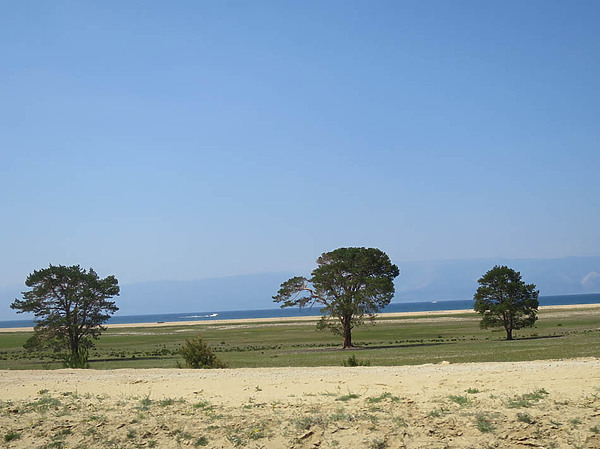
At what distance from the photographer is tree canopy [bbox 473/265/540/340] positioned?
5309 centimetres

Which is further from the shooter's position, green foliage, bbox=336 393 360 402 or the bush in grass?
the bush in grass

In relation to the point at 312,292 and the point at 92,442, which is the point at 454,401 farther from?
the point at 312,292

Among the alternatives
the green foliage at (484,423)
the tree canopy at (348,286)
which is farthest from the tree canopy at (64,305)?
the green foliage at (484,423)

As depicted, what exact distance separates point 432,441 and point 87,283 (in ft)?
152

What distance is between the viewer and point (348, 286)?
52.3 metres

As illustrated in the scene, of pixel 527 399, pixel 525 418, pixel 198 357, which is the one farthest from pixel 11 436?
pixel 198 357

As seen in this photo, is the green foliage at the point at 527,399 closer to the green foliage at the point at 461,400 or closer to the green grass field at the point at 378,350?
the green foliage at the point at 461,400

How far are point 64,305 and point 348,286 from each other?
1039 inches

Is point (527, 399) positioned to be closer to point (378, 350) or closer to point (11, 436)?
point (11, 436)

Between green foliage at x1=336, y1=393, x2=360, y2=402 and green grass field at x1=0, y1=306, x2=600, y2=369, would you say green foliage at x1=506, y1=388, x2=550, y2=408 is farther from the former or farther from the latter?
green grass field at x1=0, y1=306, x2=600, y2=369

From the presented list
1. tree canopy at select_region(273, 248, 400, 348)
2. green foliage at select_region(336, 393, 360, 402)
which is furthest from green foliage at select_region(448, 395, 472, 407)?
tree canopy at select_region(273, 248, 400, 348)

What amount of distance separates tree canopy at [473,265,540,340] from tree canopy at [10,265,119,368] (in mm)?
35742

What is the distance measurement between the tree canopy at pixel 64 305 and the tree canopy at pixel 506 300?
35742 millimetres

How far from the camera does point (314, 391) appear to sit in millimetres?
15414
